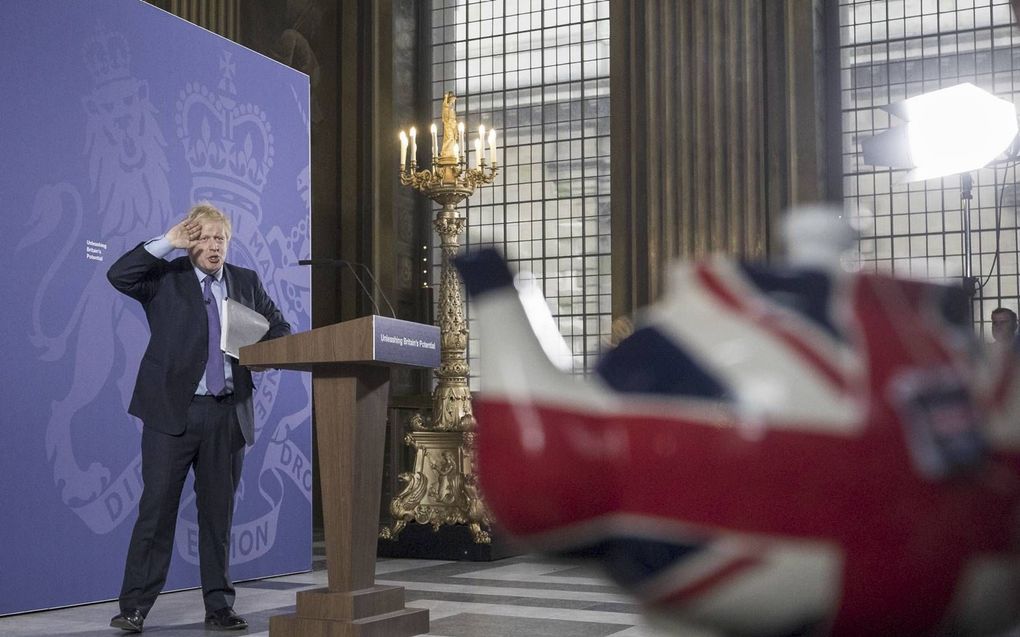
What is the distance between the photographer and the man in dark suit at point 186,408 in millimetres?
4645

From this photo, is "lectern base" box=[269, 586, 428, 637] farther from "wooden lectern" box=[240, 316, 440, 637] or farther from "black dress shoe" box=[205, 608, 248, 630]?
"black dress shoe" box=[205, 608, 248, 630]

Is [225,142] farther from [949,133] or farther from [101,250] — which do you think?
[949,133]

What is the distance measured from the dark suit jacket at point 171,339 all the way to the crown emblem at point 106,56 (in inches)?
71.3

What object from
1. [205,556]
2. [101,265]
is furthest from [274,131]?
[205,556]

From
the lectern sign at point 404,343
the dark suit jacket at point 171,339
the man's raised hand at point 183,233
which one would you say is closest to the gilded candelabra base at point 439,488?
the dark suit jacket at point 171,339

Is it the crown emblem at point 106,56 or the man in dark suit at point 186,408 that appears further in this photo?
the crown emblem at point 106,56

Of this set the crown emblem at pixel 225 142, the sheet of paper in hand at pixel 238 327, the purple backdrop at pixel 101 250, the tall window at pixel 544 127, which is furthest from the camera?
the tall window at pixel 544 127

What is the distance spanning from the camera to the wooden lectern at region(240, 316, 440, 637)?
391cm

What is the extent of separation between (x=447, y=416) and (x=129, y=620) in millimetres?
4160

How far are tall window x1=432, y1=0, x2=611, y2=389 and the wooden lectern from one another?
7.13 metres

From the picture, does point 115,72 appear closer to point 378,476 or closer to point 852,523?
point 378,476

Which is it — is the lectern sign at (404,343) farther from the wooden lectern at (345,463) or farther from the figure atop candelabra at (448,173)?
the figure atop candelabra at (448,173)

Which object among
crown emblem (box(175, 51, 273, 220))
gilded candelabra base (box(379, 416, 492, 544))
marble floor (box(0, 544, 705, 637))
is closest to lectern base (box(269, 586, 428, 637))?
marble floor (box(0, 544, 705, 637))

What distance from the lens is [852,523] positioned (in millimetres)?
707
